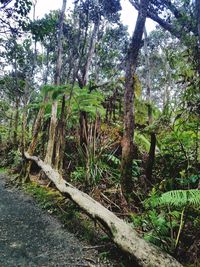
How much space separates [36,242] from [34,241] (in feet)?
0.17

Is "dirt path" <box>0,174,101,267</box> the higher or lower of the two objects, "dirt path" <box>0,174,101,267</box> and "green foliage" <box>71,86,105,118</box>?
the lower

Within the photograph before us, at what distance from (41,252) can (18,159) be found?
6.94 metres

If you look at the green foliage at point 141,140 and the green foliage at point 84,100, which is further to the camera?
the green foliage at point 141,140

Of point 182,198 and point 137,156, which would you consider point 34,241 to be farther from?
point 137,156

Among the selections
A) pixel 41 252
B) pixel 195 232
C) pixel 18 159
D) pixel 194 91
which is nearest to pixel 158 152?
pixel 194 91

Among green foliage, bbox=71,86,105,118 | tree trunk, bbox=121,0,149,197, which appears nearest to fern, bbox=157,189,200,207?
tree trunk, bbox=121,0,149,197

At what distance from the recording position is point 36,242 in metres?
3.94

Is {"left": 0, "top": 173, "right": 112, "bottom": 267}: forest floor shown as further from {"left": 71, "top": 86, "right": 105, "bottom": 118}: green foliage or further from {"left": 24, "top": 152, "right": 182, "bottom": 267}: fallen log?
{"left": 71, "top": 86, "right": 105, "bottom": 118}: green foliage

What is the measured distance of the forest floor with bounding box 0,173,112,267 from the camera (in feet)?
11.1

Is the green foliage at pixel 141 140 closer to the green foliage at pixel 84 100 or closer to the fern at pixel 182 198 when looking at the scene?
the green foliage at pixel 84 100

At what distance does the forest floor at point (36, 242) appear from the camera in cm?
338

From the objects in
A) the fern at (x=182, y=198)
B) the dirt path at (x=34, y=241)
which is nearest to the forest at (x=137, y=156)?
the fern at (x=182, y=198)

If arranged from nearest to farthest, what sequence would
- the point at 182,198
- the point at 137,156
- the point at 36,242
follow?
the point at 182,198 → the point at 36,242 → the point at 137,156

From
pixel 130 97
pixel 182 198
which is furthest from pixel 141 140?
pixel 182 198
